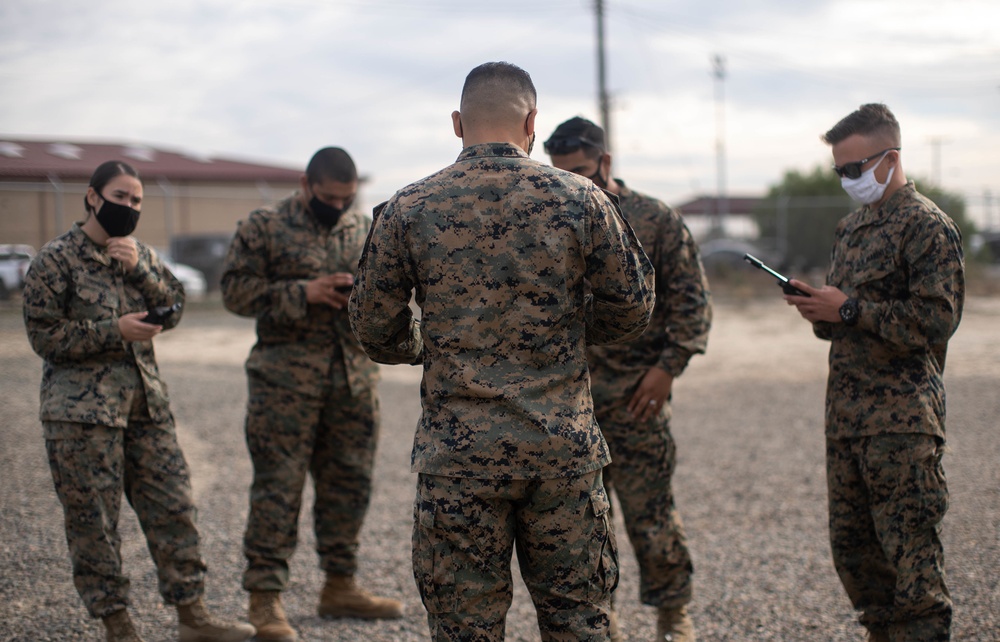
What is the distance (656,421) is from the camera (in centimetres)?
390

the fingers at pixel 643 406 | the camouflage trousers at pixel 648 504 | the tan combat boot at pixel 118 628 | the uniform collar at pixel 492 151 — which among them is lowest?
the tan combat boot at pixel 118 628

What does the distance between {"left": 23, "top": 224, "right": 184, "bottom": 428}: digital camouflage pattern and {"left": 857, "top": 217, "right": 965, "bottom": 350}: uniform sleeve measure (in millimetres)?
2863

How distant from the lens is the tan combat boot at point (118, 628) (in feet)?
12.0

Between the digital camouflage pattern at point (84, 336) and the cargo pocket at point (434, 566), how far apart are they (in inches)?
67.5

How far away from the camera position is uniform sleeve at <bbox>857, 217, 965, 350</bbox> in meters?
3.22

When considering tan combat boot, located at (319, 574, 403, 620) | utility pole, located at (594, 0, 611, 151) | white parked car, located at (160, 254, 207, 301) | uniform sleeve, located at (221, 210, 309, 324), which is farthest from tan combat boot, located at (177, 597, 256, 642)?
utility pole, located at (594, 0, 611, 151)

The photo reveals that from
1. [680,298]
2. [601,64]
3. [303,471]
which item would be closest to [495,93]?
[680,298]

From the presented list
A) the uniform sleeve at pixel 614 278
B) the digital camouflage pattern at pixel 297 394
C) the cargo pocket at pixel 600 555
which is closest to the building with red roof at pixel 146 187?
the digital camouflage pattern at pixel 297 394

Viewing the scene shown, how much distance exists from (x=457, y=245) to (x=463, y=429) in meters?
0.51

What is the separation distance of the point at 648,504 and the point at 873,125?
175cm

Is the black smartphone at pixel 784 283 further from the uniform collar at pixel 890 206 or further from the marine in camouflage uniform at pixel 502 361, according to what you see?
the marine in camouflage uniform at pixel 502 361

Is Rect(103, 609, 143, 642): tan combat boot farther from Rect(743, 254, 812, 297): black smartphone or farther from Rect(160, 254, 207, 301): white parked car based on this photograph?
Rect(160, 254, 207, 301): white parked car

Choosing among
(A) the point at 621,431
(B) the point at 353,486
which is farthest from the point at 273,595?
(A) the point at 621,431

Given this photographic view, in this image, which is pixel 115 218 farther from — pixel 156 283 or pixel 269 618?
pixel 269 618
